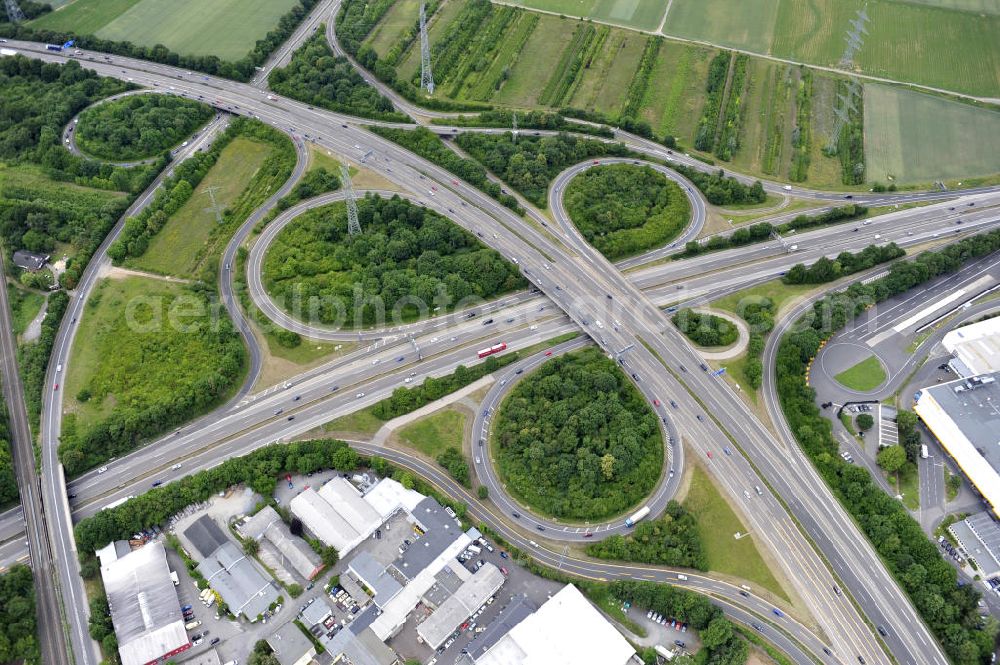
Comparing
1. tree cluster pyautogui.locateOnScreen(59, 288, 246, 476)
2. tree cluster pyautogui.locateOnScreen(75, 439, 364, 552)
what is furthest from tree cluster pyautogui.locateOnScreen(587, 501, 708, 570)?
tree cluster pyautogui.locateOnScreen(59, 288, 246, 476)

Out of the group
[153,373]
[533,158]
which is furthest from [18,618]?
[533,158]

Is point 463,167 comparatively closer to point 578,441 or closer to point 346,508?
point 578,441

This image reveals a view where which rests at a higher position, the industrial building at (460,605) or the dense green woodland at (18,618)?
the dense green woodland at (18,618)

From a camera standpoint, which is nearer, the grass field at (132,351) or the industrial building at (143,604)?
the industrial building at (143,604)

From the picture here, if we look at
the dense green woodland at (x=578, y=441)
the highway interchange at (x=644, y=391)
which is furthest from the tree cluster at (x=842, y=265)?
the dense green woodland at (x=578, y=441)

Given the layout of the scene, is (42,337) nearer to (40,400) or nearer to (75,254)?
(40,400)

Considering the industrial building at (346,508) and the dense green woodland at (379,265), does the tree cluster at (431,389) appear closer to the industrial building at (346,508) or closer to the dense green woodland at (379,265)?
the industrial building at (346,508)
